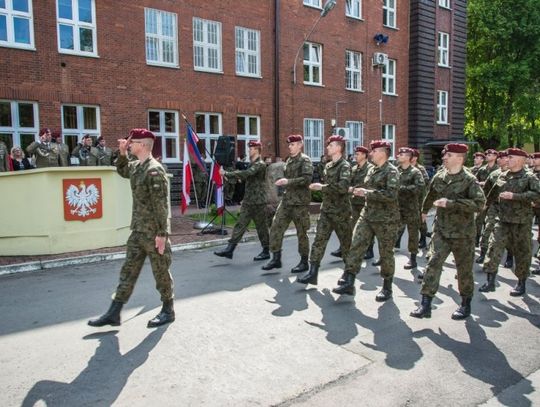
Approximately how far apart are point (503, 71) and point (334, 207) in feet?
91.3

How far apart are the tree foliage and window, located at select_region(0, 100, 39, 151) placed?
84.5 ft

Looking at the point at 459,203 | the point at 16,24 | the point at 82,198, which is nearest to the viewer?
the point at 459,203

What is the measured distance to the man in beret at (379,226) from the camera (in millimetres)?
Answer: 6484

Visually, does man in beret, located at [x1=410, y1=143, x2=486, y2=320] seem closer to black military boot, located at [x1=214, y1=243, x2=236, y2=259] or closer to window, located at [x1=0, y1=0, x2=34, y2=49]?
black military boot, located at [x1=214, y1=243, x2=236, y2=259]

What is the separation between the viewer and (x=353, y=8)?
23.5 meters

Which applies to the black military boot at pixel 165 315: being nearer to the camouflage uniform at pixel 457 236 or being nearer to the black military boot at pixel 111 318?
the black military boot at pixel 111 318

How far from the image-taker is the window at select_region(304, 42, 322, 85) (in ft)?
71.3

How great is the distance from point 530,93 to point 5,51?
98.1 feet

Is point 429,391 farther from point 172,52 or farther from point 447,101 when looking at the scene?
point 447,101

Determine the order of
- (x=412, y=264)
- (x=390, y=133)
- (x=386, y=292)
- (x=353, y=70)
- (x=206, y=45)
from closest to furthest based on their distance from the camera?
1. (x=386, y=292)
2. (x=412, y=264)
3. (x=206, y=45)
4. (x=353, y=70)
5. (x=390, y=133)

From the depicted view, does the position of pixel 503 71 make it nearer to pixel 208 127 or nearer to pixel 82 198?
pixel 208 127

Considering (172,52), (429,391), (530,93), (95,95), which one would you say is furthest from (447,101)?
(429,391)

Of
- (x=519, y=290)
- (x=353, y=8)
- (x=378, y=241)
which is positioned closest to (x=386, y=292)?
(x=378, y=241)

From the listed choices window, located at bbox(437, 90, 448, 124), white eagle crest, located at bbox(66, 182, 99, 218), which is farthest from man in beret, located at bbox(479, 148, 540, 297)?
window, located at bbox(437, 90, 448, 124)
